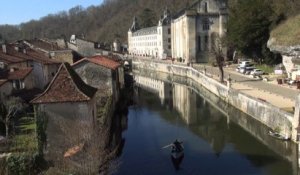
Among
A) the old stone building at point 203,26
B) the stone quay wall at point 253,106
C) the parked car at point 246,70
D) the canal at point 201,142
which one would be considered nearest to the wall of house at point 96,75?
the canal at point 201,142

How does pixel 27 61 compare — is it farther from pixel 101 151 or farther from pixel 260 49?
pixel 260 49

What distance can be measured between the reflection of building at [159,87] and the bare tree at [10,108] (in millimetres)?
20176

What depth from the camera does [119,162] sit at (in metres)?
24.8

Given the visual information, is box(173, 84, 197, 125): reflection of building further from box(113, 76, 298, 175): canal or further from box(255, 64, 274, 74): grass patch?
box(255, 64, 274, 74): grass patch

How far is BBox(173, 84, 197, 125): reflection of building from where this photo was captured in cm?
3853

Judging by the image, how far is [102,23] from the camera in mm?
183875

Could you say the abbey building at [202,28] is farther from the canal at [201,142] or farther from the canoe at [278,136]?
the canoe at [278,136]

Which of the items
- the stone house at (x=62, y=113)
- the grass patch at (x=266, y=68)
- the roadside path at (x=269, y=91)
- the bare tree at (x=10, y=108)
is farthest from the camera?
the grass patch at (x=266, y=68)

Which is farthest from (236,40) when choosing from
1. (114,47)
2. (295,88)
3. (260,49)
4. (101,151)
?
(114,47)

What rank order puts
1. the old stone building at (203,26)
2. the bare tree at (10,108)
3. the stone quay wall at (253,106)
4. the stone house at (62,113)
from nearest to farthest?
the stone house at (62,113) → the bare tree at (10,108) → the stone quay wall at (253,106) → the old stone building at (203,26)

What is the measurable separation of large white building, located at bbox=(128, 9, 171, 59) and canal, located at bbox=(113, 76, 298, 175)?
64430mm

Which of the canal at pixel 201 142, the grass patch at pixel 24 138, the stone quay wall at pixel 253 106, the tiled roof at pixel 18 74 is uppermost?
the tiled roof at pixel 18 74

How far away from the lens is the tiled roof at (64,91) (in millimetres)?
21328

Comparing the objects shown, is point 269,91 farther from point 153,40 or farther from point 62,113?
point 153,40
